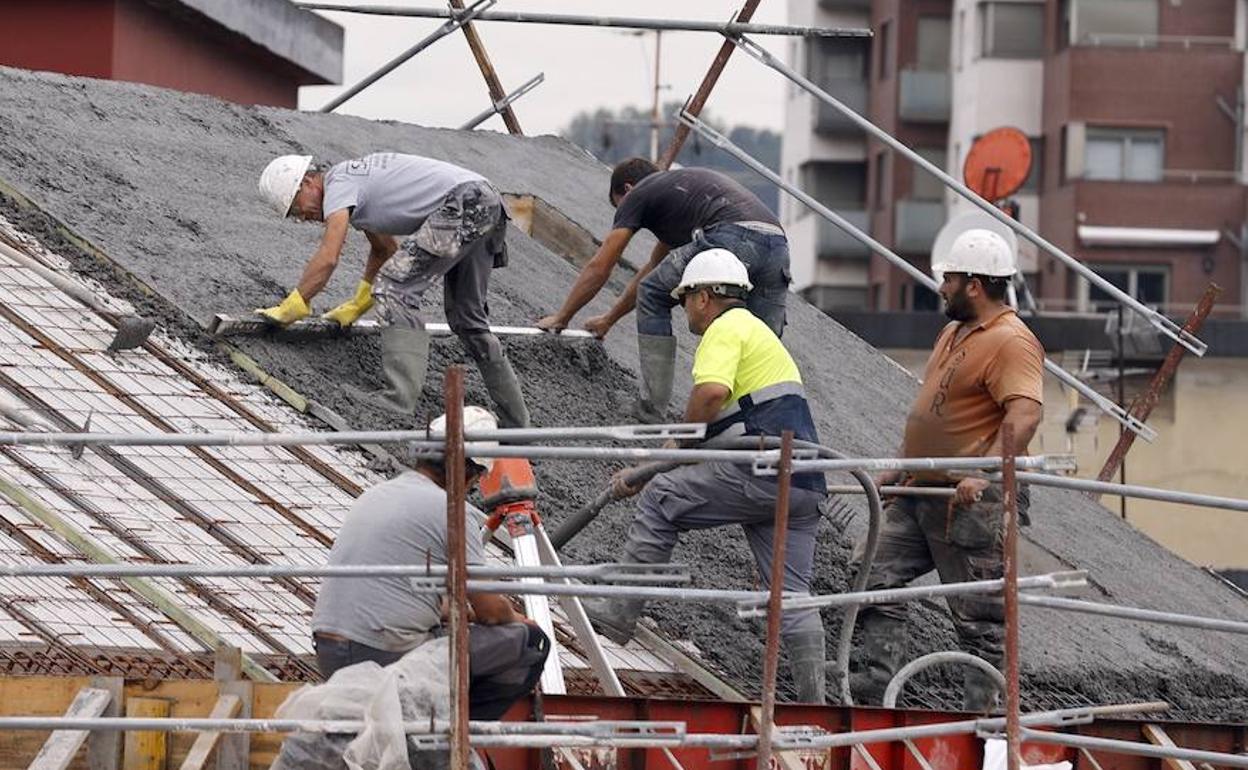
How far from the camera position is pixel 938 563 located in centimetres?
1022

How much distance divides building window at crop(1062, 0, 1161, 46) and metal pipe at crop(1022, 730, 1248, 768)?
37.0 meters

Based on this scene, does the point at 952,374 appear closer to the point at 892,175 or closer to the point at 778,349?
the point at 778,349

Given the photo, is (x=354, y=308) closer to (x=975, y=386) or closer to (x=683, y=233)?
(x=683, y=233)

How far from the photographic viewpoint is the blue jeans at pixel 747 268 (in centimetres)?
1121

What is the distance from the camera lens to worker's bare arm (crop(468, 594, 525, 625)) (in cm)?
791

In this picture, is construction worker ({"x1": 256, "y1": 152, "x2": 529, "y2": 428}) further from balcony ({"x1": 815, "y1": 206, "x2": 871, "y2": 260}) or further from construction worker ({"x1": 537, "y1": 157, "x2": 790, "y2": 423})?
balcony ({"x1": 815, "y1": 206, "x2": 871, "y2": 260})

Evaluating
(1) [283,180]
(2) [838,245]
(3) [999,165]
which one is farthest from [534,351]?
(2) [838,245]

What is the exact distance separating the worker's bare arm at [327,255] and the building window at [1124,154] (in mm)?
35372

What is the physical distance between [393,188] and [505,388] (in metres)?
1.08

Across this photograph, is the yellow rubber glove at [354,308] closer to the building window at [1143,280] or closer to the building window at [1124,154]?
the building window at [1143,280]

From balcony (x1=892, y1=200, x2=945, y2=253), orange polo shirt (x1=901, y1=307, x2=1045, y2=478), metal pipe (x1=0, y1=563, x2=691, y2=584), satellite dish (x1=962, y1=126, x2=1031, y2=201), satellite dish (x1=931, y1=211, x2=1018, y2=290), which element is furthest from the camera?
balcony (x1=892, y1=200, x2=945, y2=253)

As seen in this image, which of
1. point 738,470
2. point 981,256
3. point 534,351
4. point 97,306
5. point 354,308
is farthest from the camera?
point 534,351

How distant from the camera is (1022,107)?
4756 cm

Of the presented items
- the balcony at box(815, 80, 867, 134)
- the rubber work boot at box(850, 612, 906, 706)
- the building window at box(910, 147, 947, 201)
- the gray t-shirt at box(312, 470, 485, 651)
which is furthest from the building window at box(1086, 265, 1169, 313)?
the gray t-shirt at box(312, 470, 485, 651)
